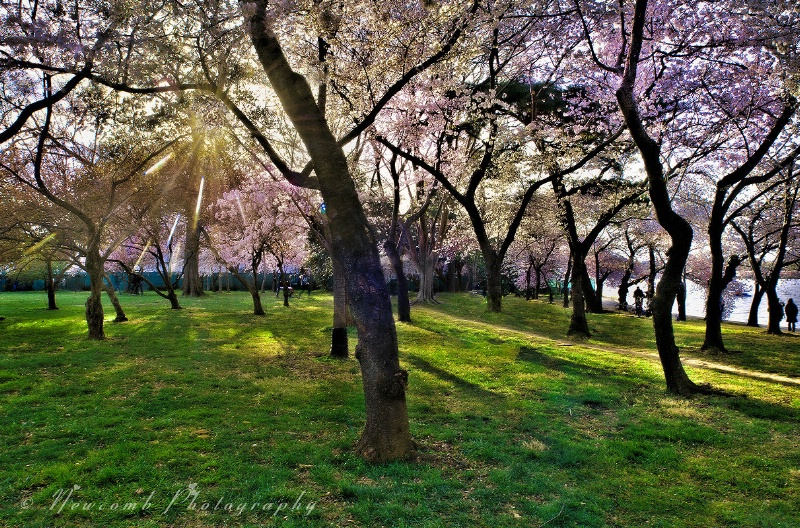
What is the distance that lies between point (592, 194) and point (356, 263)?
1684cm

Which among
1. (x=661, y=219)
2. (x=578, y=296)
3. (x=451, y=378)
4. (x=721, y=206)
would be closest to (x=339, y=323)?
(x=451, y=378)

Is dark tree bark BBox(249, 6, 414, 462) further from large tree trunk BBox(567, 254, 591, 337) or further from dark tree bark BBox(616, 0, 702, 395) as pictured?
large tree trunk BBox(567, 254, 591, 337)

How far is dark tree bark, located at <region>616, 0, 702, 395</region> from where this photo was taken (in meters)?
6.93

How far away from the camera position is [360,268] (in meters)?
5.08

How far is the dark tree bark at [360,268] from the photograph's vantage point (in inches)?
198

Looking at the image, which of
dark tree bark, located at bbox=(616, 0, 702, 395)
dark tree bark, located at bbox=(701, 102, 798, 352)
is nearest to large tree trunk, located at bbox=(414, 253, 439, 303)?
dark tree bark, located at bbox=(701, 102, 798, 352)

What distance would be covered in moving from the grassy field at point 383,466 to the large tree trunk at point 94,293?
1689 millimetres

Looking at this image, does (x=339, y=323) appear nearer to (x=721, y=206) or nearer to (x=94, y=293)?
(x=94, y=293)

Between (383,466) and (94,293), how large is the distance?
1158 centimetres

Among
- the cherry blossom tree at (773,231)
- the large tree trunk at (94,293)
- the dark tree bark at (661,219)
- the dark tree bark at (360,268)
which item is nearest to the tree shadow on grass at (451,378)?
the dark tree bark at (661,219)

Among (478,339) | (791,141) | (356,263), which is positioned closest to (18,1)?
(356,263)

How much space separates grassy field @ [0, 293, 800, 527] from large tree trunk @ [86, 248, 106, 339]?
1.69 m

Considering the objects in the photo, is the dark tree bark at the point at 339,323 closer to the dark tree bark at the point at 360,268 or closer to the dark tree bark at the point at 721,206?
the dark tree bark at the point at 360,268

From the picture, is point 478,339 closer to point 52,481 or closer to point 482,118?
point 482,118
